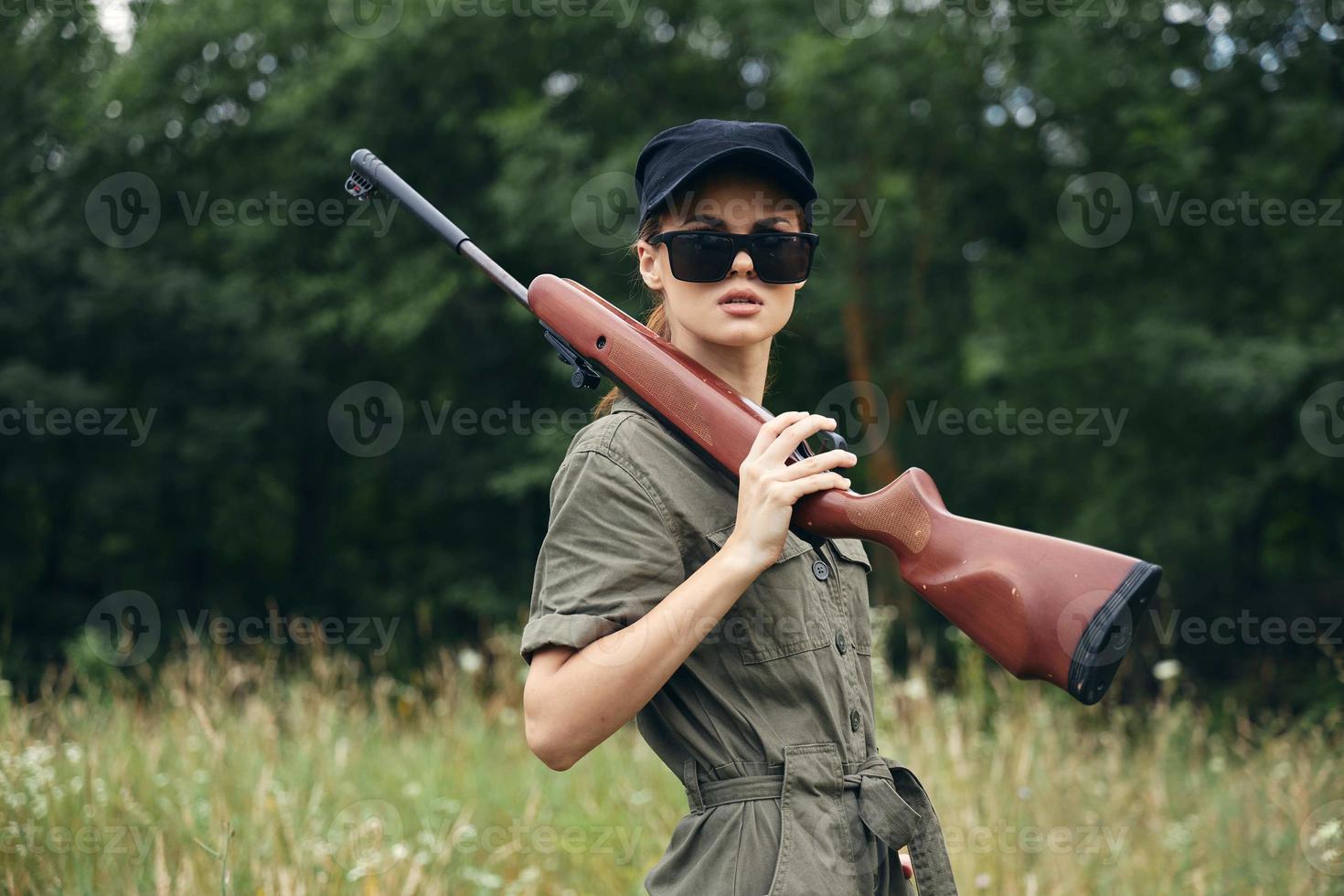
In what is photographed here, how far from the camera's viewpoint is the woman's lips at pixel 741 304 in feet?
6.51

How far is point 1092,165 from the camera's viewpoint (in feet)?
46.0

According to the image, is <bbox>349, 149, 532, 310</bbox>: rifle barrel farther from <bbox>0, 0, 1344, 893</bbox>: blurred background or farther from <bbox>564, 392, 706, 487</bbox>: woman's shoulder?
<bbox>0, 0, 1344, 893</bbox>: blurred background

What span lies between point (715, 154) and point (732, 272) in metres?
0.19

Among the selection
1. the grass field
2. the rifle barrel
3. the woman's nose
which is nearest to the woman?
the woman's nose

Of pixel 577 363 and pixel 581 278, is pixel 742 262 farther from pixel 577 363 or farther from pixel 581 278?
pixel 581 278

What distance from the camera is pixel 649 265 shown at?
2.12 meters

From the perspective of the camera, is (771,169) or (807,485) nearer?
(807,485)

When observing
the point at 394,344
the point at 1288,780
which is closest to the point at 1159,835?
the point at 1288,780

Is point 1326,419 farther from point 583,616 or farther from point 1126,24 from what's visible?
point 583,616

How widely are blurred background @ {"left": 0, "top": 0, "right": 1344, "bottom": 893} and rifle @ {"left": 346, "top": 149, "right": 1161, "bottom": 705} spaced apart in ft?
11.5

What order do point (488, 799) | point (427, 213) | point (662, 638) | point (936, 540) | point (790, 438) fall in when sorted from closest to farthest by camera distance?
point (662, 638) < point (790, 438) < point (936, 540) < point (427, 213) < point (488, 799)

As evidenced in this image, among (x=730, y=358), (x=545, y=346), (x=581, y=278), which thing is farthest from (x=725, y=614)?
(x=545, y=346)

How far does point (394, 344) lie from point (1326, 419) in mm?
11669

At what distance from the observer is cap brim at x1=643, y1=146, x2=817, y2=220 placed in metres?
1.91
